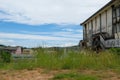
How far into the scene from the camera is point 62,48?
53.5 feet

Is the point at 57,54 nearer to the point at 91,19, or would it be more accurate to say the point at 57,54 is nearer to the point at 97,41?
the point at 97,41

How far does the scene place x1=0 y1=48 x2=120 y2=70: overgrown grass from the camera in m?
13.8

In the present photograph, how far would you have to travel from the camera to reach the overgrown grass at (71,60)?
13.8 m

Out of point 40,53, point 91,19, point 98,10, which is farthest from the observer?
point 91,19

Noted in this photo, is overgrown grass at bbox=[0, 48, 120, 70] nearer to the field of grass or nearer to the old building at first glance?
the field of grass

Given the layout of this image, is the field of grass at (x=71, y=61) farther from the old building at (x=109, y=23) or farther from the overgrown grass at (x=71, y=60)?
the old building at (x=109, y=23)

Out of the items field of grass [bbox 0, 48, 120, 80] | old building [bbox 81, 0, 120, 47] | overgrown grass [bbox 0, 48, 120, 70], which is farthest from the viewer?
old building [bbox 81, 0, 120, 47]

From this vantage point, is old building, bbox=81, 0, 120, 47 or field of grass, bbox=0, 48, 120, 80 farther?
old building, bbox=81, 0, 120, 47

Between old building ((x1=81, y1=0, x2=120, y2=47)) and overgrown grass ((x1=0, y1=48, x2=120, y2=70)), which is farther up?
old building ((x1=81, y1=0, x2=120, y2=47))

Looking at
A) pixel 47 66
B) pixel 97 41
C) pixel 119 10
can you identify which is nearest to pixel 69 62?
pixel 47 66

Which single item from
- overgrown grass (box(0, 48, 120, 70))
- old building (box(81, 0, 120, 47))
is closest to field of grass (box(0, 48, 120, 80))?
overgrown grass (box(0, 48, 120, 70))

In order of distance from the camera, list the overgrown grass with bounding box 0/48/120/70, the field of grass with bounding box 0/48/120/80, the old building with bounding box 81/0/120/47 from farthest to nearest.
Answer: the old building with bounding box 81/0/120/47, the overgrown grass with bounding box 0/48/120/70, the field of grass with bounding box 0/48/120/80

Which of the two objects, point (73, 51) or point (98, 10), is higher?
point (98, 10)

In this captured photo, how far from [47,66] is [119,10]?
17.8m
